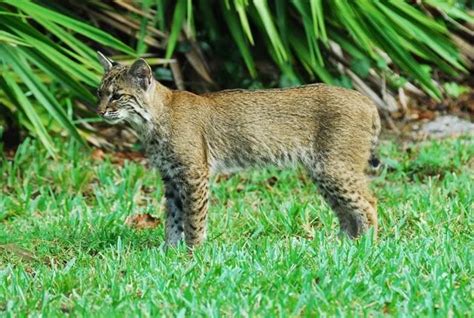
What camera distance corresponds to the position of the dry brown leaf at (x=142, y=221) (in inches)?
287

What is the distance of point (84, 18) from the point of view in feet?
32.7

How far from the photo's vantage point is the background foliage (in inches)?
323

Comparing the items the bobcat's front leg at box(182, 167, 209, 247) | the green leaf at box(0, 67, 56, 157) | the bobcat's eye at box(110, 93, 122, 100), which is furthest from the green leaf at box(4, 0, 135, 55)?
the bobcat's front leg at box(182, 167, 209, 247)

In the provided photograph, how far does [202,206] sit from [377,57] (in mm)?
3482

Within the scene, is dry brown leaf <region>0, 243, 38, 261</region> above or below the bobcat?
below

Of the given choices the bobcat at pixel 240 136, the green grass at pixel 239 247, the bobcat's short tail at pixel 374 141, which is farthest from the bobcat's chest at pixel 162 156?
the bobcat's short tail at pixel 374 141

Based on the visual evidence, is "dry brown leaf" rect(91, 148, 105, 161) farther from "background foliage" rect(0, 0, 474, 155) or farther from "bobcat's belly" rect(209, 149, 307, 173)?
"bobcat's belly" rect(209, 149, 307, 173)

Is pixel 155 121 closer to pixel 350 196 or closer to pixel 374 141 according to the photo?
pixel 350 196

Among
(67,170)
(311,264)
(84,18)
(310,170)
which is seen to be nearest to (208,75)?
(84,18)

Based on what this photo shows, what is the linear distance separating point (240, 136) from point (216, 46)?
3.47 meters

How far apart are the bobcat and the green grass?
22 centimetres

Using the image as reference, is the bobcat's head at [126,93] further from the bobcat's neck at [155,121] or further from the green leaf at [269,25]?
the green leaf at [269,25]

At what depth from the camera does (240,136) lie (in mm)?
7027

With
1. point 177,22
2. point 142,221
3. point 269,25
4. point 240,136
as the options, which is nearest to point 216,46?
point 177,22
